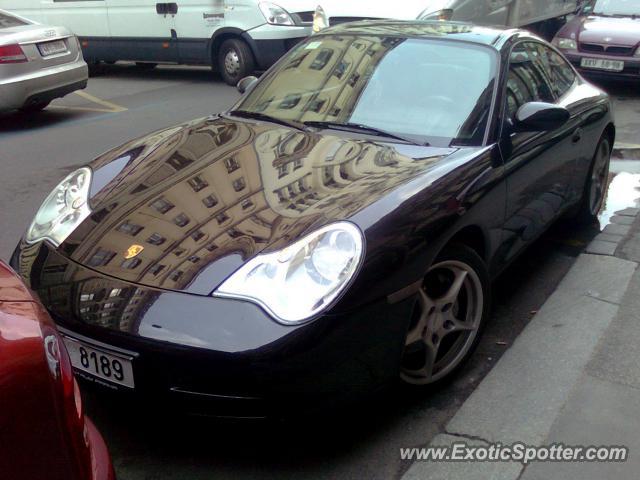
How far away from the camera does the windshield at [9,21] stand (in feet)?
27.9

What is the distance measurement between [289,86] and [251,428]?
7.23 ft

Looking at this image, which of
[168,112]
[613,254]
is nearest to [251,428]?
[613,254]

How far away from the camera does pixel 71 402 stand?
1.72 meters

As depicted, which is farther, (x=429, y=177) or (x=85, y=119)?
(x=85, y=119)

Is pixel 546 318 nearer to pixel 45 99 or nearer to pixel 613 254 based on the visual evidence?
pixel 613 254

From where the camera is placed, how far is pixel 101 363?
2.51 metres

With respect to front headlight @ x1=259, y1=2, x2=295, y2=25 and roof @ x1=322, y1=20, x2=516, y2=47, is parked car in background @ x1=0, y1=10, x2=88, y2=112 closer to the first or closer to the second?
front headlight @ x1=259, y1=2, x2=295, y2=25

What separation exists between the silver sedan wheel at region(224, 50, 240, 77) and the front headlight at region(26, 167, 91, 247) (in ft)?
25.3

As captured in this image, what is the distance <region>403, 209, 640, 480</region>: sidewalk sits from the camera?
2670 mm

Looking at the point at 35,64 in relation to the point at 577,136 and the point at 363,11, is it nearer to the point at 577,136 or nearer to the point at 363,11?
the point at 363,11

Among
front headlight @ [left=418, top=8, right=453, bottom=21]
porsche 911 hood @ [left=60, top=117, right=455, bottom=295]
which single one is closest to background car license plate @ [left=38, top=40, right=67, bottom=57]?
Answer: front headlight @ [left=418, top=8, right=453, bottom=21]

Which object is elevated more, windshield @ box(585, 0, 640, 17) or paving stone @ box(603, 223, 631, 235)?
windshield @ box(585, 0, 640, 17)

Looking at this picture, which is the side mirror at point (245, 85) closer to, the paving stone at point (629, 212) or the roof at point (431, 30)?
the roof at point (431, 30)

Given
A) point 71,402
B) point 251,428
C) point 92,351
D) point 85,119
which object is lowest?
point 85,119
